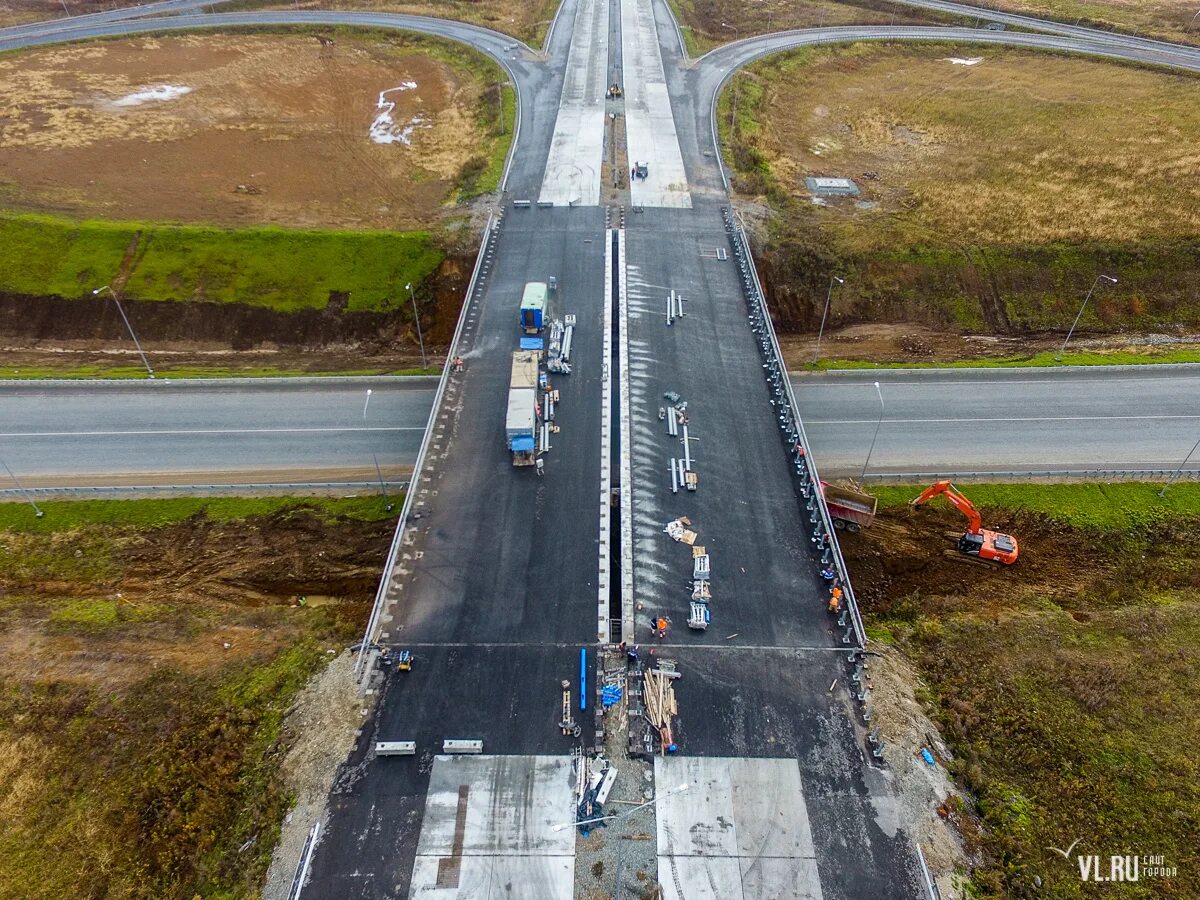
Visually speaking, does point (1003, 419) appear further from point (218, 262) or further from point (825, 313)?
point (218, 262)

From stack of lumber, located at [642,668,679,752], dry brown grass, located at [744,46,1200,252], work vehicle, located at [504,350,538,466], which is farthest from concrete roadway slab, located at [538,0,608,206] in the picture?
stack of lumber, located at [642,668,679,752]

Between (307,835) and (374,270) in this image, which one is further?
(374,270)

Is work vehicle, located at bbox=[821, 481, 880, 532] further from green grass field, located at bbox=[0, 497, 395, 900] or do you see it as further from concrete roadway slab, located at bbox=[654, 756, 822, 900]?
green grass field, located at bbox=[0, 497, 395, 900]

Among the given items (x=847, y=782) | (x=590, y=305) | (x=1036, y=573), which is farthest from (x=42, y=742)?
(x=1036, y=573)

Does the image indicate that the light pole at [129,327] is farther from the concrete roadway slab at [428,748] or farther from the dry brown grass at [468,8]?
the dry brown grass at [468,8]

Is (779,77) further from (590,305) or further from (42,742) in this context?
(42,742)
